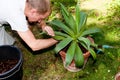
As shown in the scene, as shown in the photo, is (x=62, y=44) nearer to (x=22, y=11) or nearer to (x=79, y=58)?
(x=79, y=58)

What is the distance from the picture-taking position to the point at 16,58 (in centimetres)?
439

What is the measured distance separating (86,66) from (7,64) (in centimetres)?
125

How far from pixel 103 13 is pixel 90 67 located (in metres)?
1.34

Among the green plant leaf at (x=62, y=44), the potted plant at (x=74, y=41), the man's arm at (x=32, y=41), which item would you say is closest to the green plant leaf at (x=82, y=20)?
the potted plant at (x=74, y=41)

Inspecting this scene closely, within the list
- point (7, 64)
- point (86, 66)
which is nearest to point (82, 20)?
point (86, 66)

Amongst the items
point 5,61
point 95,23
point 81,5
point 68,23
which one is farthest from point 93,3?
point 5,61

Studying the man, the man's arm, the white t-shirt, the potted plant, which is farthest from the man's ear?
the potted plant

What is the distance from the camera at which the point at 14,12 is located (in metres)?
3.69

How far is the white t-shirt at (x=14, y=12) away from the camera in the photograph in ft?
12.1

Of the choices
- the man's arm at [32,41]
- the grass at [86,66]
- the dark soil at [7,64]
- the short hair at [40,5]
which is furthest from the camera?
the grass at [86,66]

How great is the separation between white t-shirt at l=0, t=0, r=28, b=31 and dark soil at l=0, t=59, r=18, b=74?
0.73 meters

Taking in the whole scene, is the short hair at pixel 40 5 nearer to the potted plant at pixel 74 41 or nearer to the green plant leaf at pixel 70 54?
the potted plant at pixel 74 41

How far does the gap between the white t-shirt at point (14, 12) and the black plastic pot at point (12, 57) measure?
1.79 ft

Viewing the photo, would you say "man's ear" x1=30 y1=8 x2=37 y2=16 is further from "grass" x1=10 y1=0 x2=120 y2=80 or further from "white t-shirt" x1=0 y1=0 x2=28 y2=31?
"grass" x1=10 y1=0 x2=120 y2=80
